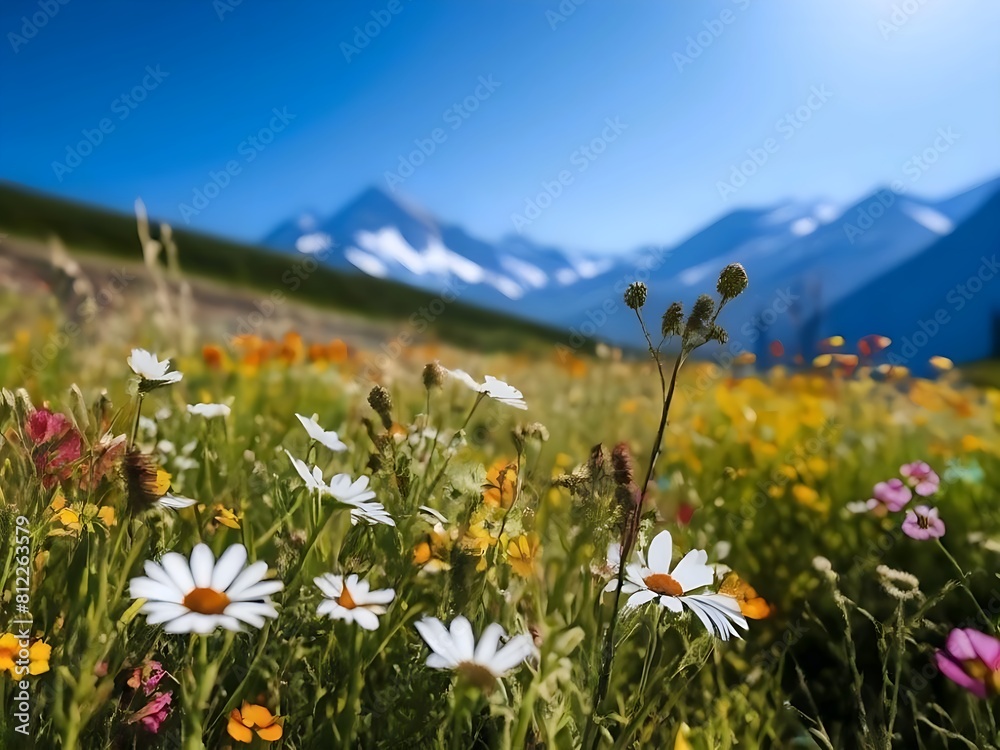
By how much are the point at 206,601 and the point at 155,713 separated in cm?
29

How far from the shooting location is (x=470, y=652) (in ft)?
2.88

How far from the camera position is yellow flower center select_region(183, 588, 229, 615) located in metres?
0.84

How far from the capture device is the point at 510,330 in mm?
33438

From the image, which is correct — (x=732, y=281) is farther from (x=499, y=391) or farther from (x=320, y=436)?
(x=320, y=436)

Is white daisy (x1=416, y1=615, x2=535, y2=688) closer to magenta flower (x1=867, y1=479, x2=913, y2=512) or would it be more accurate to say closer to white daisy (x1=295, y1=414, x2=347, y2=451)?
white daisy (x1=295, y1=414, x2=347, y2=451)

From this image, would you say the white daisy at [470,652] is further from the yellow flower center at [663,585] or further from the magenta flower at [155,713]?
the magenta flower at [155,713]

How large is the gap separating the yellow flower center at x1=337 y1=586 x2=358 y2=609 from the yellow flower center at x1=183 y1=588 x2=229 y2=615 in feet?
0.52

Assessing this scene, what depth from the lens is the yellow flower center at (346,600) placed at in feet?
3.22

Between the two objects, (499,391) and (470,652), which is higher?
(499,391)

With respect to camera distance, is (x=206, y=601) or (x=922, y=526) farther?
(x=922, y=526)
